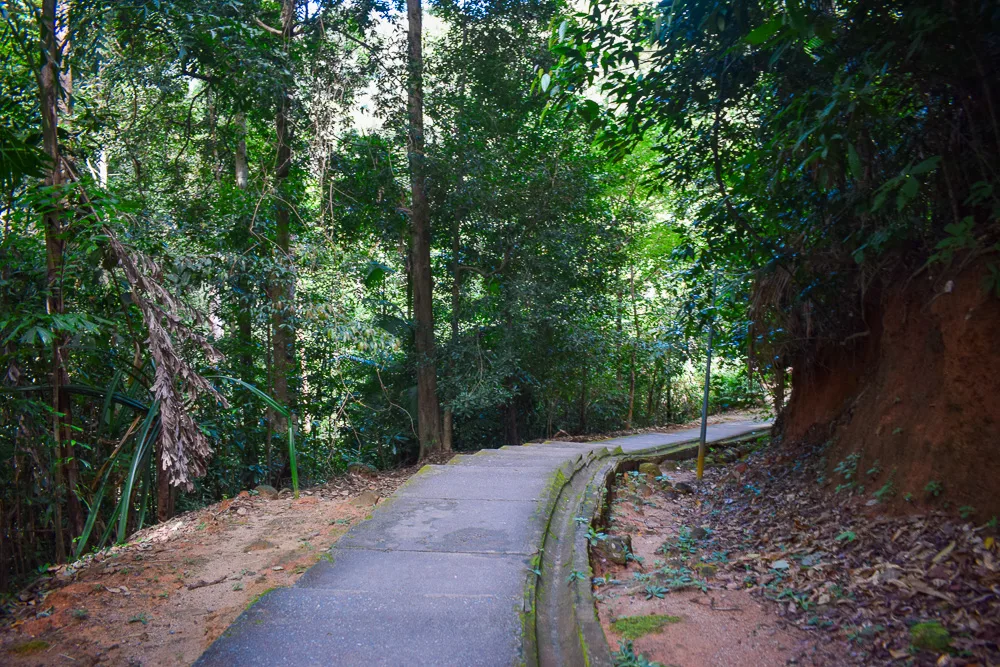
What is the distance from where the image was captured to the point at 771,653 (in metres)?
2.98

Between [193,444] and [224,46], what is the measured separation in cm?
457

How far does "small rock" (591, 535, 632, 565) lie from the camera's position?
4250mm

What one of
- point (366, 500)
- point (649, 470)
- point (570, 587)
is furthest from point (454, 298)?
point (570, 587)

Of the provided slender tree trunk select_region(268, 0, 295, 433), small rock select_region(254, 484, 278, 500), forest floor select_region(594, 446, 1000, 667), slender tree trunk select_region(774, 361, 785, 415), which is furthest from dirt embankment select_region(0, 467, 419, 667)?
slender tree trunk select_region(774, 361, 785, 415)

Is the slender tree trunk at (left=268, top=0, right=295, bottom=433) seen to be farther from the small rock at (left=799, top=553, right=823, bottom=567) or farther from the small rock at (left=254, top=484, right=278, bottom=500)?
the small rock at (left=799, top=553, right=823, bottom=567)

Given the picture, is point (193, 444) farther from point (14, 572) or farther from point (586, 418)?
point (586, 418)

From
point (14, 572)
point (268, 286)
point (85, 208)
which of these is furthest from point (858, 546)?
point (268, 286)

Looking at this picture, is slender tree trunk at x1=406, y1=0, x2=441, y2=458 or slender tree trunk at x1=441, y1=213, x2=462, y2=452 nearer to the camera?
slender tree trunk at x1=406, y1=0, x2=441, y2=458

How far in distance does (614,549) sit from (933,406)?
6.93 ft

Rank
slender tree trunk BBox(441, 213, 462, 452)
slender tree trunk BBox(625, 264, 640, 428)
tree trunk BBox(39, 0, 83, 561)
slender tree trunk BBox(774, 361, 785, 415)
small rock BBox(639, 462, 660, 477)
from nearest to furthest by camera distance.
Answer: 1. tree trunk BBox(39, 0, 83, 561)
2. slender tree trunk BBox(774, 361, 785, 415)
3. small rock BBox(639, 462, 660, 477)
4. slender tree trunk BBox(441, 213, 462, 452)
5. slender tree trunk BBox(625, 264, 640, 428)

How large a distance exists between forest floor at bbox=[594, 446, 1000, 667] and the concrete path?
577 millimetres

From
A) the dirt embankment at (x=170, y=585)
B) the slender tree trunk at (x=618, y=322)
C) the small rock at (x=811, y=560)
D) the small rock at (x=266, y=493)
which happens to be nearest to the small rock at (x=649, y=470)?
the dirt embankment at (x=170, y=585)

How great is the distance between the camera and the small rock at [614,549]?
425cm

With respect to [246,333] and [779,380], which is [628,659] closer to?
[779,380]
